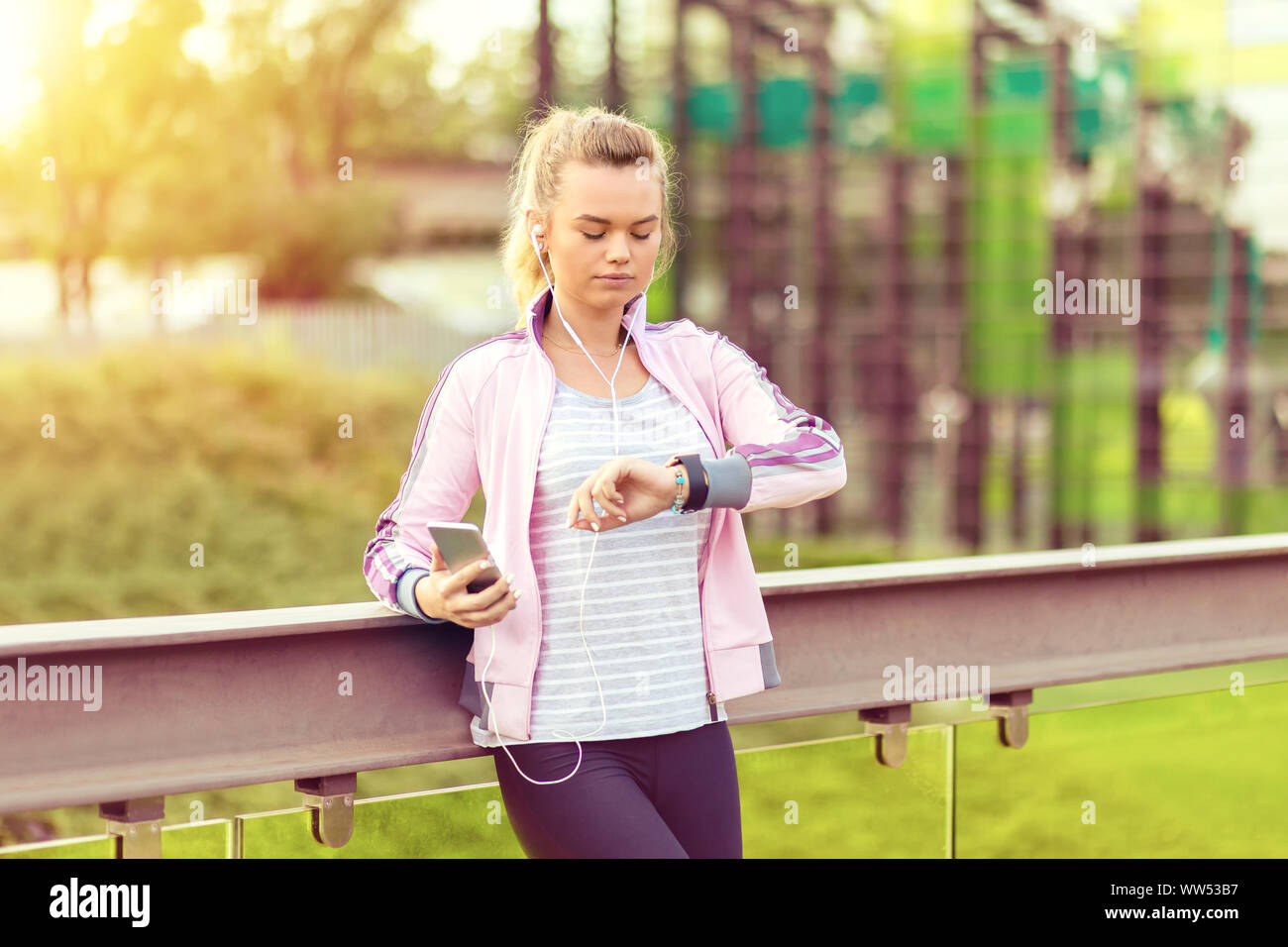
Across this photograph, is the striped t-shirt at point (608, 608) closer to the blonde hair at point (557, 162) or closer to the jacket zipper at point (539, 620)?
the jacket zipper at point (539, 620)

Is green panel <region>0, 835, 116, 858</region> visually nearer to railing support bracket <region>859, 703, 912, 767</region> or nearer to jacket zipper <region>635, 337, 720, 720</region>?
jacket zipper <region>635, 337, 720, 720</region>

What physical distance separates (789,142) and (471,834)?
2539 cm

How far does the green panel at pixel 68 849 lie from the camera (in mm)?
2695

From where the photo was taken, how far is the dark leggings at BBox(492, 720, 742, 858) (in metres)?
2.85

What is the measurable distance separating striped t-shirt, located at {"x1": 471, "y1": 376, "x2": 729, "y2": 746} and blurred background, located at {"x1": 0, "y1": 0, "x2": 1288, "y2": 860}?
20.1 meters

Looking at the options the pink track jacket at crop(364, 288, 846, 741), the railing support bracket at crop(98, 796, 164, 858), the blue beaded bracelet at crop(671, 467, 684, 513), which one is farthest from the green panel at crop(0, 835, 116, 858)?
the blue beaded bracelet at crop(671, 467, 684, 513)

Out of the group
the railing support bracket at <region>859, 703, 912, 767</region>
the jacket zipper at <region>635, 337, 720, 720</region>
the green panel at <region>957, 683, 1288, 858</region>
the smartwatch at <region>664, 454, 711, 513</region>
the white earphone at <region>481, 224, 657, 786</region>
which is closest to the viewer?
the smartwatch at <region>664, 454, 711, 513</region>

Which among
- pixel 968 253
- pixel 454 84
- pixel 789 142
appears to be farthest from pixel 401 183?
pixel 968 253

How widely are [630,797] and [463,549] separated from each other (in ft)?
1.81

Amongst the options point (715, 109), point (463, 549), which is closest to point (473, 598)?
point (463, 549)

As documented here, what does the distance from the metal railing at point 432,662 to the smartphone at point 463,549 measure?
38cm

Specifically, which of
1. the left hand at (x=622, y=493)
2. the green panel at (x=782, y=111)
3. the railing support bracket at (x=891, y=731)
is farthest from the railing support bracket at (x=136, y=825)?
the green panel at (x=782, y=111)

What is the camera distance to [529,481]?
2.89m
